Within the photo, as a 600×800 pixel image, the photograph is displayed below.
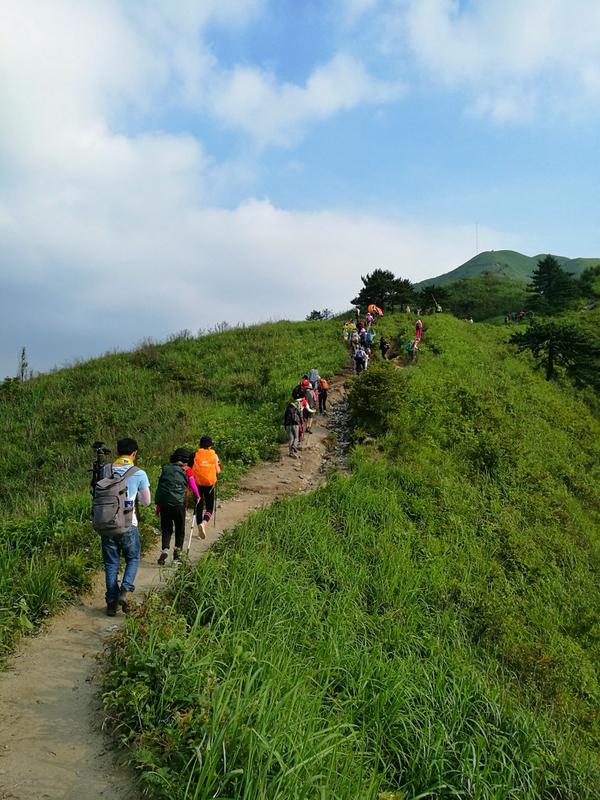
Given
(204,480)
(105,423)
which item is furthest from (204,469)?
(105,423)

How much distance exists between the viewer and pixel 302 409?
14812mm

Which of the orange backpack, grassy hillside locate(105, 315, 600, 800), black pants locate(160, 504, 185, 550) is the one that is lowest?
grassy hillside locate(105, 315, 600, 800)

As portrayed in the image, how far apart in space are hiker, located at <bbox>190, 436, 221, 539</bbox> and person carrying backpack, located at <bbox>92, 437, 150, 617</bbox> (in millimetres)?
2711

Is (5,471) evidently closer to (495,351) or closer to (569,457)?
(569,457)

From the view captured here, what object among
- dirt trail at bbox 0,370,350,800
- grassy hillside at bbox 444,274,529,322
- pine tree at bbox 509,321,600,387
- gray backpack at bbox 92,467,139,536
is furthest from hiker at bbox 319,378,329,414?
grassy hillside at bbox 444,274,529,322

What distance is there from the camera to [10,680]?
461cm

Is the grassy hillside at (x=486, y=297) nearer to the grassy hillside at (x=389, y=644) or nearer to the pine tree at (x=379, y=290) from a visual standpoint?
the pine tree at (x=379, y=290)

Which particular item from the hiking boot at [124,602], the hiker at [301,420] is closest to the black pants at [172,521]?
the hiking boot at [124,602]

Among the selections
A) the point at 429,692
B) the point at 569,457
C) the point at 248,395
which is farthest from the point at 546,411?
the point at 429,692

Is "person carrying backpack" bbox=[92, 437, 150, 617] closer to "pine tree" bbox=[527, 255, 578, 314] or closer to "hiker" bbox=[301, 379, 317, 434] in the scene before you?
"hiker" bbox=[301, 379, 317, 434]

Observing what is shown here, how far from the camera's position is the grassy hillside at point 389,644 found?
3541 mm

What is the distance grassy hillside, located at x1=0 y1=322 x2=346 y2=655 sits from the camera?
6.59 metres

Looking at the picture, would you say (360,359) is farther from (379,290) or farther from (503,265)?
(503,265)

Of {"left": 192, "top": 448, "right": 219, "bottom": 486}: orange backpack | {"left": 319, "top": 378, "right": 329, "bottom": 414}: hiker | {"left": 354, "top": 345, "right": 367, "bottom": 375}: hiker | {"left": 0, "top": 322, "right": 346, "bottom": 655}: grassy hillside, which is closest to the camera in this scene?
{"left": 0, "top": 322, "right": 346, "bottom": 655}: grassy hillside
